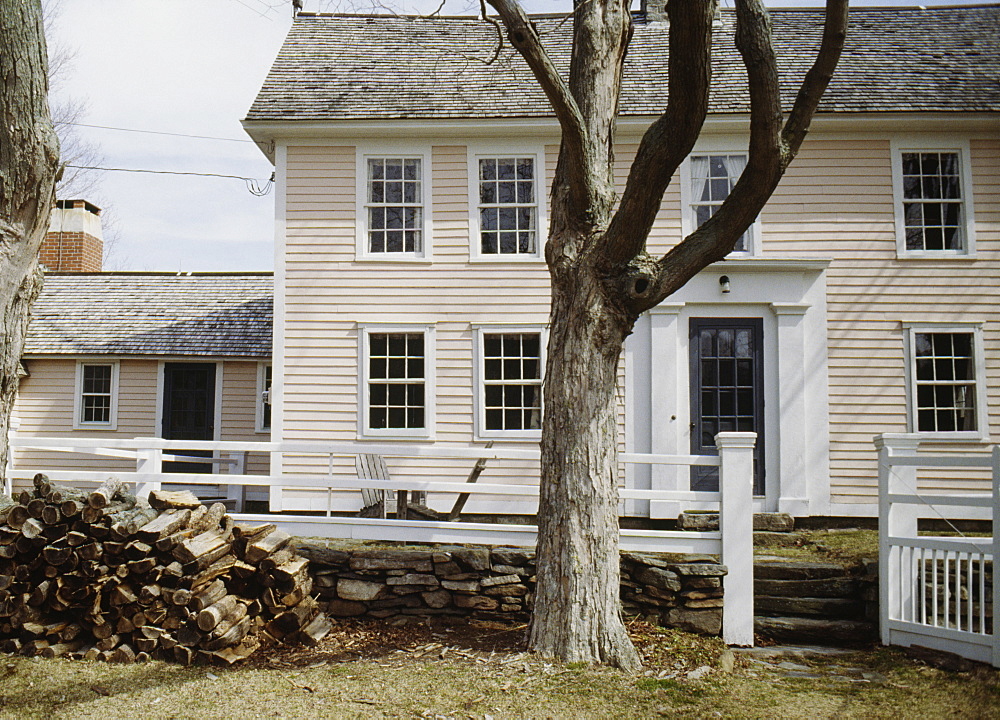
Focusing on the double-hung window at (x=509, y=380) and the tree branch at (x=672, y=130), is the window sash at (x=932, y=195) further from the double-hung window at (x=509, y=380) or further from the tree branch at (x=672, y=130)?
the tree branch at (x=672, y=130)

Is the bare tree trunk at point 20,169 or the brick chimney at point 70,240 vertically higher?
the brick chimney at point 70,240

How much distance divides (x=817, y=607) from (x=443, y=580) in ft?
10.5

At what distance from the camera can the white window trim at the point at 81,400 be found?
48.4 feet

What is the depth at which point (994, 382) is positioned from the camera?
1067cm

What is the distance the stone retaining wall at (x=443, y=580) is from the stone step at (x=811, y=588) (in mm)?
766

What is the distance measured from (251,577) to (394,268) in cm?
554

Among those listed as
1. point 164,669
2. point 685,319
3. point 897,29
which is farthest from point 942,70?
point 164,669

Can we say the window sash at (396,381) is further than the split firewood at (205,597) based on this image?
Yes

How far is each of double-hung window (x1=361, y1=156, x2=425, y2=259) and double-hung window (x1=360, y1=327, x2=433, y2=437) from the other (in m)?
1.17

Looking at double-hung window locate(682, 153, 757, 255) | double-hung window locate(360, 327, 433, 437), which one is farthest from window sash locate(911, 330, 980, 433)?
double-hung window locate(360, 327, 433, 437)

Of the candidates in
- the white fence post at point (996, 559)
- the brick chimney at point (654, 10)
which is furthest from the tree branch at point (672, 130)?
the brick chimney at point (654, 10)

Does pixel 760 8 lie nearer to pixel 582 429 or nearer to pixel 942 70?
pixel 582 429

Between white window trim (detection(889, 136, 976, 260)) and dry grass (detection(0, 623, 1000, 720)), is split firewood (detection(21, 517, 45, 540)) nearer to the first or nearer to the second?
dry grass (detection(0, 623, 1000, 720))

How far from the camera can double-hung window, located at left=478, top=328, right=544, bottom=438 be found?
10906 millimetres
